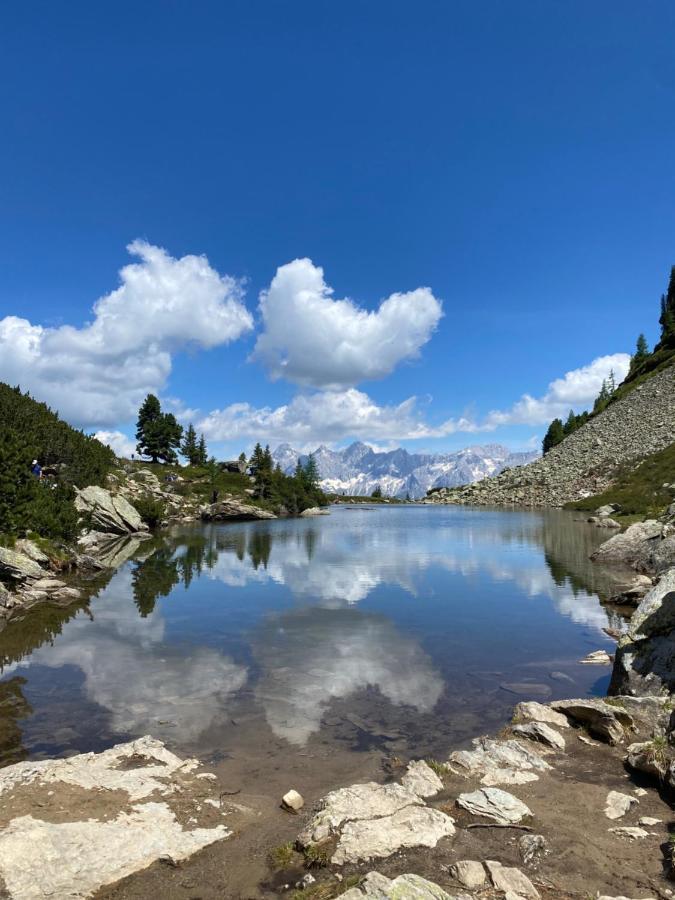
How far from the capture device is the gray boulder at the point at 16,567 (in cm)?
3319

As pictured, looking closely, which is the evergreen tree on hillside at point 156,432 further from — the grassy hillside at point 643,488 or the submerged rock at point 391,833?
the submerged rock at point 391,833

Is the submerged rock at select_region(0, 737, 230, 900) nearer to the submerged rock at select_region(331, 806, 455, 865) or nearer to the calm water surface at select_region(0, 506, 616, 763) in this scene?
the calm water surface at select_region(0, 506, 616, 763)

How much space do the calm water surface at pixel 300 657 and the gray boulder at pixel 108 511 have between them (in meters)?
29.1

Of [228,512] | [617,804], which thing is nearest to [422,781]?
[617,804]

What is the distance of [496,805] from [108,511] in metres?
72.0

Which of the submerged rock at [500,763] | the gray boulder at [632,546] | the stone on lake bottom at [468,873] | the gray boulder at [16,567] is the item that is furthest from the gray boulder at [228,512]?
the stone on lake bottom at [468,873]

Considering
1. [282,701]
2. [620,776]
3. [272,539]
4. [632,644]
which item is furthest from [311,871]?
[272,539]

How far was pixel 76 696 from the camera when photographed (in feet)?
59.6

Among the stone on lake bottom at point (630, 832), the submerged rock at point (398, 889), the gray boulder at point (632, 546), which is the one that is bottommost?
the stone on lake bottom at point (630, 832)

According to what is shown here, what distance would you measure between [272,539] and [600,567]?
1698 inches

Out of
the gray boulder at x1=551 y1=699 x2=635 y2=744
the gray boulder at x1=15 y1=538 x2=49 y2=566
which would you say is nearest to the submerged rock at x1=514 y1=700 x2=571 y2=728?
the gray boulder at x1=551 y1=699 x2=635 y2=744

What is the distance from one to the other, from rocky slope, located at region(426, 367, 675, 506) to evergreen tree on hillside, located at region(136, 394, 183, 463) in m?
98.6

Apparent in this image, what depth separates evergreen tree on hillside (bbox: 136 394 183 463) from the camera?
154625 mm

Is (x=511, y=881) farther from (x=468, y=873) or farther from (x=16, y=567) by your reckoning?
(x=16, y=567)
